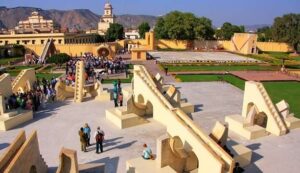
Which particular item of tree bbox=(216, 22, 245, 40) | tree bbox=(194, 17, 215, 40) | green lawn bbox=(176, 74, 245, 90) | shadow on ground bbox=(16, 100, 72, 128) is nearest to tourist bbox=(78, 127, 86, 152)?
shadow on ground bbox=(16, 100, 72, 128)

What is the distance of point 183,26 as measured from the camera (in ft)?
182

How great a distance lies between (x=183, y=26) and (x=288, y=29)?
18.4 metres

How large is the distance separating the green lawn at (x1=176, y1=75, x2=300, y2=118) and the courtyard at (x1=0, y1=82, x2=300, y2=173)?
322 cm

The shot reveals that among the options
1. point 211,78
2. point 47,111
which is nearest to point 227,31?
point 211,78

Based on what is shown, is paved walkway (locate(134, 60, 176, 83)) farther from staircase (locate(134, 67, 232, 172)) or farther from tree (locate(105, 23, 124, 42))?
tree (locate(105, 23, 124, 42))

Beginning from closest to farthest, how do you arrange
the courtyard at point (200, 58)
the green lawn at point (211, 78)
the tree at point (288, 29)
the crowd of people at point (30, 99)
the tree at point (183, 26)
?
the crowd of people at point (30, 99), the green lawn at point (211, 78), the courtyard at point (200, 58), the tree at point (288, 29), the tree at point (183, 26)

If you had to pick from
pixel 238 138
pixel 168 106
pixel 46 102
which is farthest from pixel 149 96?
pixel 46 102

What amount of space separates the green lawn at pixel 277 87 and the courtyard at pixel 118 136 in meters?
3.22

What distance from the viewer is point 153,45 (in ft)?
180

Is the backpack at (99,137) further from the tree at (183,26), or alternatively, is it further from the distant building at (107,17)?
the distant building at (107,17)

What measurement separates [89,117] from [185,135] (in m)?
6.98

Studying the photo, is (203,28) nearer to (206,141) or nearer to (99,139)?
(99,139)

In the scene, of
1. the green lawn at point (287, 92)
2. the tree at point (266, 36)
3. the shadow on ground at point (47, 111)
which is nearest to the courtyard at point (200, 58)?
the green lawn at point (287, 92)

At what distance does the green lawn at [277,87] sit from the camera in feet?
61.8
